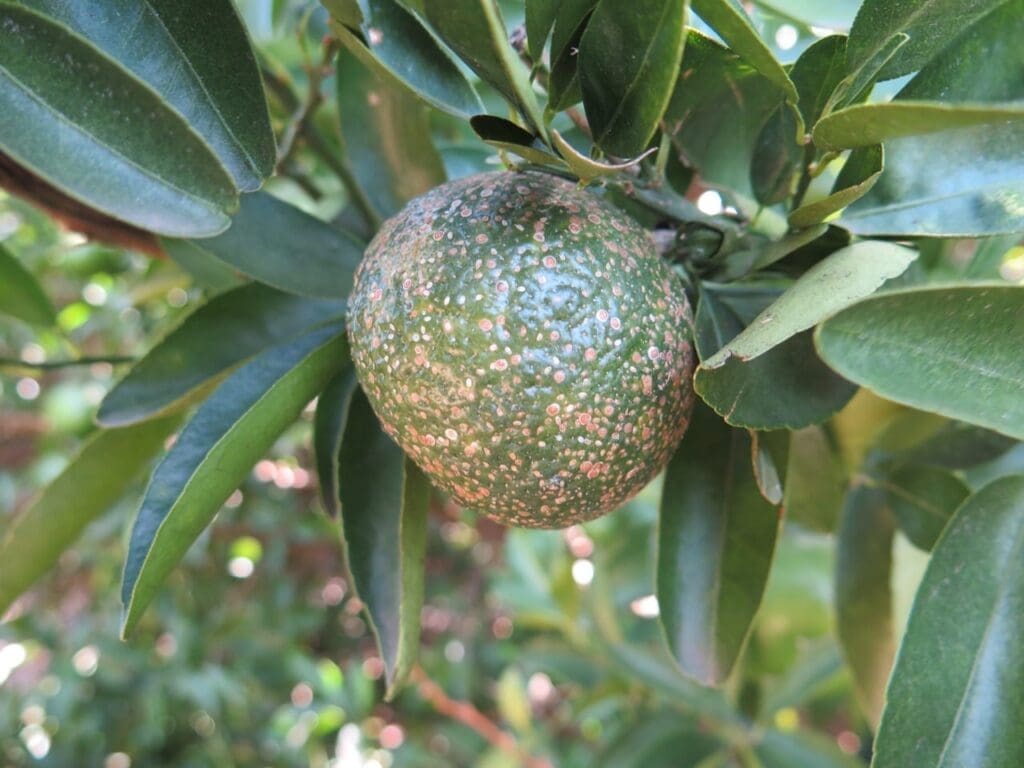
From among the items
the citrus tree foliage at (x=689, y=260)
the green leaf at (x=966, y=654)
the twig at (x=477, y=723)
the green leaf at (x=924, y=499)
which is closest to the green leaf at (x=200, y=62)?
the citrus tree foliage at (x=689, y=260)

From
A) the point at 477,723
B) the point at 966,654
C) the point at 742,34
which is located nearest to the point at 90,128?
the point at 742,34

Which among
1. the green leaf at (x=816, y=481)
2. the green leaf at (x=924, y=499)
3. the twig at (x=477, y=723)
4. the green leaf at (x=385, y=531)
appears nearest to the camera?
the green leaf at (x=385, y=531)

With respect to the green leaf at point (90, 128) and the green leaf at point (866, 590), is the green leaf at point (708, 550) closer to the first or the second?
the green leaf at point (866, 590)

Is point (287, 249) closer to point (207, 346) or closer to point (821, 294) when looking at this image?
point (207, 346)

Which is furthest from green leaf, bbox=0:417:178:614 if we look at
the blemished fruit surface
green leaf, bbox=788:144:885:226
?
green leaf, bbox=788:144:885:226

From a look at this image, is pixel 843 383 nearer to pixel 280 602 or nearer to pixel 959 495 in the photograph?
pixel 959 495

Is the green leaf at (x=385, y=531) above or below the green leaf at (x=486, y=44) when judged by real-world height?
below

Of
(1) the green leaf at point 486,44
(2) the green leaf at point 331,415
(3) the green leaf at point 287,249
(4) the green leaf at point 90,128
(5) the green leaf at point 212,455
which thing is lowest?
(2) the green leaf at point 331,415
